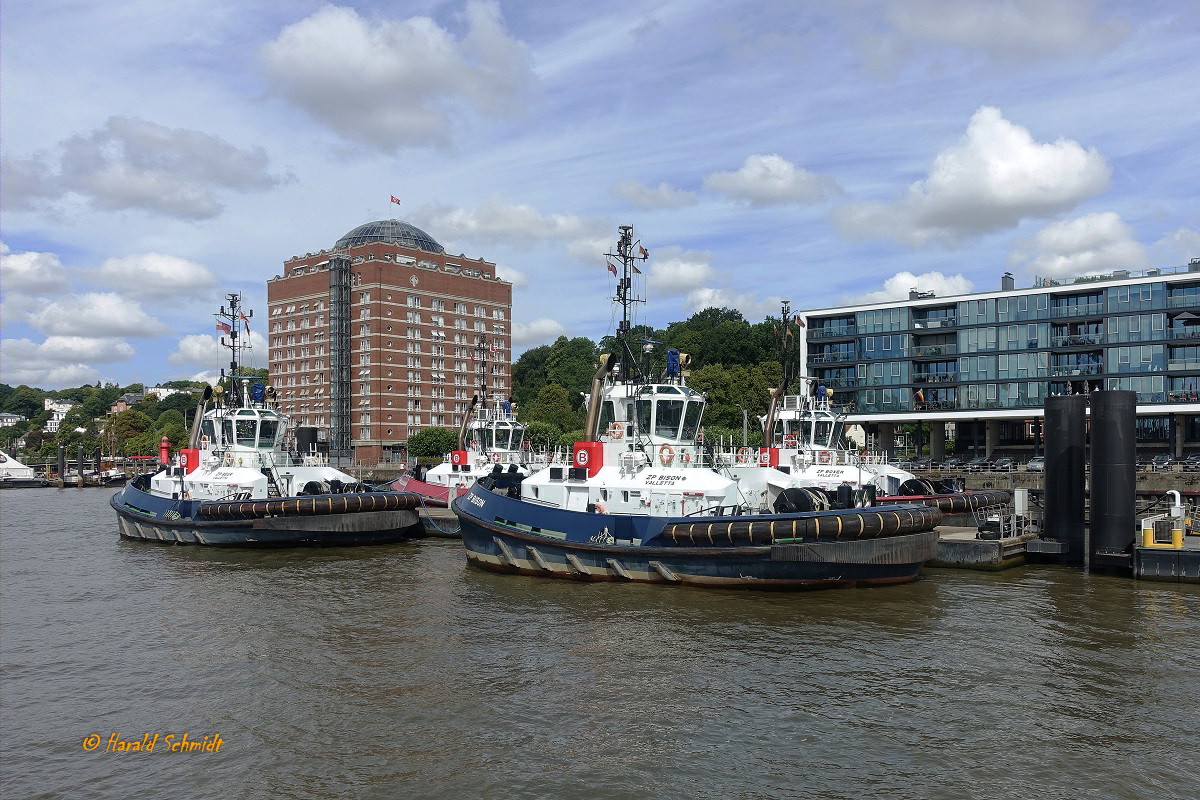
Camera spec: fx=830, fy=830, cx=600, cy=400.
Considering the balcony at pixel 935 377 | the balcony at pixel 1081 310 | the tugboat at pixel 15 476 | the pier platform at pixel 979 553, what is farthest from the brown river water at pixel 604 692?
the tugboat at pixel 15 476

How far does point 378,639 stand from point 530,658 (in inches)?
140

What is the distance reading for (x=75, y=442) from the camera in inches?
5630

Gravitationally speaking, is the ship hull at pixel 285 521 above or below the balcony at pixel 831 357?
below

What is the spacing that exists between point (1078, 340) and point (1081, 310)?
2192mm

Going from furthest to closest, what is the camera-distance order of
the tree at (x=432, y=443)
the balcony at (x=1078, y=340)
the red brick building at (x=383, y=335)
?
the red brick building at (x=383, y=335) < the tree at (x=432, y=443) < the balcony at (x=1078, y=340)

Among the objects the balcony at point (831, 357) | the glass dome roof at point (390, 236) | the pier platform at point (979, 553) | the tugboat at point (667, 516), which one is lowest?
the pier platform at point (979, 553)

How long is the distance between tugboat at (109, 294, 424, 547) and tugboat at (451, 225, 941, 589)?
5899 mm

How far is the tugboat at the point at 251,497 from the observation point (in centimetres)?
2995

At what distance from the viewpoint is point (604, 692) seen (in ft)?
44.7

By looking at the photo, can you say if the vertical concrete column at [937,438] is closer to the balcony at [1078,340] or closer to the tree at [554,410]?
the balcony at [1078,340]

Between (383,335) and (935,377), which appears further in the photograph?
(383,335)

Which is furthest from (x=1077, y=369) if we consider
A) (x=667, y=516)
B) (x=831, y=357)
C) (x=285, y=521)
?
(x=285, y=521)

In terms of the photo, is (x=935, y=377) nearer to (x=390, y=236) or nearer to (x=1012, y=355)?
(x=1012, y=355)

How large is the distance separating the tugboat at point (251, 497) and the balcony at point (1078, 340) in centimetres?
4726
